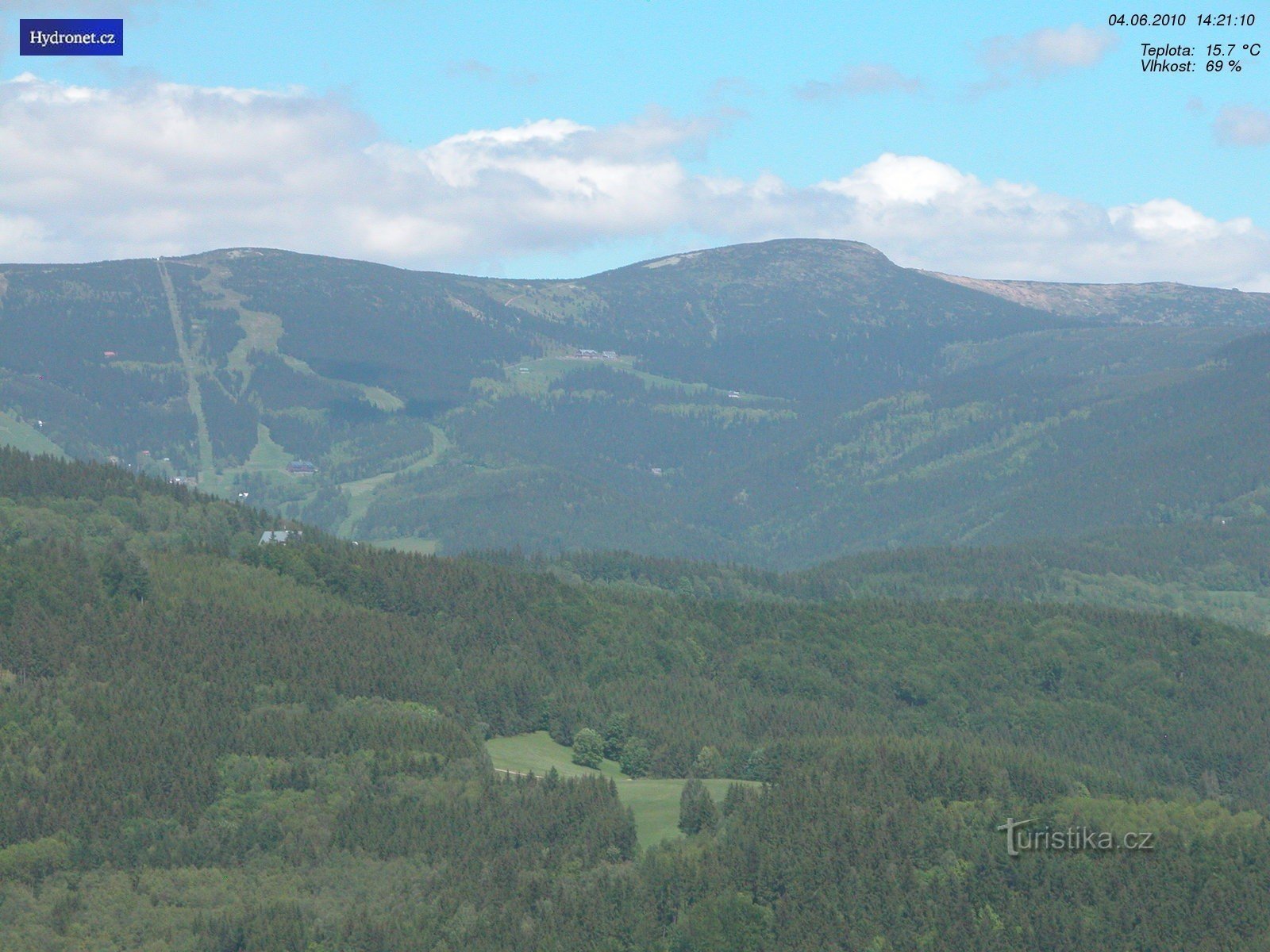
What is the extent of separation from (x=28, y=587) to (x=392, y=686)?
4183 cm

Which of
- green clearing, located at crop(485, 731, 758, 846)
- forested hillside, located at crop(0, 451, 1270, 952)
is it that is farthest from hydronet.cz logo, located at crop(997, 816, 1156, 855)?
Result: green clearing, located at crop(485, 731, 758, 846)

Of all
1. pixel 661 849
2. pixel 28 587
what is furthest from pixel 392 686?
pixel 661 849

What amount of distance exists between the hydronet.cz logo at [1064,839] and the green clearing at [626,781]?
23.7 m

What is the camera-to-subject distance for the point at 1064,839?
139250mm

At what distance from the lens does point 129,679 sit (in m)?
179

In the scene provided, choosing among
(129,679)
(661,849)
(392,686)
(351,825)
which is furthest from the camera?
(392,686)

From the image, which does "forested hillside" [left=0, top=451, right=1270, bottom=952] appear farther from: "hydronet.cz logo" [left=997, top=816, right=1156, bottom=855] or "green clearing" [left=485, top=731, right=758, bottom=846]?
"green clearing" [left=485, top=731, right=758, bottom=846]

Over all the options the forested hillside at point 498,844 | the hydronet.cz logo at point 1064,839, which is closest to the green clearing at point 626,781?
the forested hillside at point 498,844

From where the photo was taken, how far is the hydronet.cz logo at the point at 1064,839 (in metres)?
135

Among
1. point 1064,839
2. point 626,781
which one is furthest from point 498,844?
point 1064,839

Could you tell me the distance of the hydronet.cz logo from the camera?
135375mm

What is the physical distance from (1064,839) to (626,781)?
48462 mm

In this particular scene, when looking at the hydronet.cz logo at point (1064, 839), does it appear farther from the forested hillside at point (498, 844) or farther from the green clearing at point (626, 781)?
the green clearing at point (626, 781)

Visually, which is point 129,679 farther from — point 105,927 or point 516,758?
point 105,927
